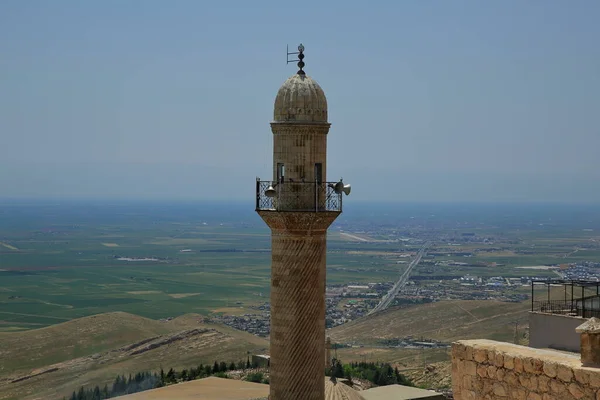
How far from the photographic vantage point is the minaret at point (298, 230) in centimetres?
1338

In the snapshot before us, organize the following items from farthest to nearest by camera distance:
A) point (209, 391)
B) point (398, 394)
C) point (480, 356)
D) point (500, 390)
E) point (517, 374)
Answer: point (209, 391)
point (398, 394)
point (480, 356)
point (500, 390)
point (517, 374)

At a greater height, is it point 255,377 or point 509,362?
point 509,362

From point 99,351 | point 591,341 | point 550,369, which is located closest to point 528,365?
point 550,369

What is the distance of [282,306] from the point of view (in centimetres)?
1348

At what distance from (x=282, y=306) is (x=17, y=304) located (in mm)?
78448

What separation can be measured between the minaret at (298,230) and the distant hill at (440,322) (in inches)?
1565

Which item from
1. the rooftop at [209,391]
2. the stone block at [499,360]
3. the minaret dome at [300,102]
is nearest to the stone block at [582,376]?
the stone block at [499,360]

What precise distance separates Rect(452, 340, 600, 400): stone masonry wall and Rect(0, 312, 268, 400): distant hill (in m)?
34.2

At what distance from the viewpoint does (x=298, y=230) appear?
13.6 meters

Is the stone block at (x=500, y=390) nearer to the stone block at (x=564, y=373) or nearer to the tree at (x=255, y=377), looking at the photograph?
the stone block at (x=564, y=373)

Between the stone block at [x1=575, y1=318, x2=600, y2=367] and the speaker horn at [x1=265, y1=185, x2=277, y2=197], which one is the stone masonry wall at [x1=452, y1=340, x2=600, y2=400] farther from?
the speaker horn at [x1=265, y1=185, x2=277, y2=197]

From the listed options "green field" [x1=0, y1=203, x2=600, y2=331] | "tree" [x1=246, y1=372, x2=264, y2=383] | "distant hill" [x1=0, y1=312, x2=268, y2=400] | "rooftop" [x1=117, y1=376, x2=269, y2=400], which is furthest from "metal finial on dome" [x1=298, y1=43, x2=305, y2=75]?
"green field" [x1=0, y1=203, x2=600, y2=331]

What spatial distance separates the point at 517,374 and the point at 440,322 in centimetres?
6289

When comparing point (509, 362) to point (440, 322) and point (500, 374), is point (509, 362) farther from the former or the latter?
point (440, 322)
